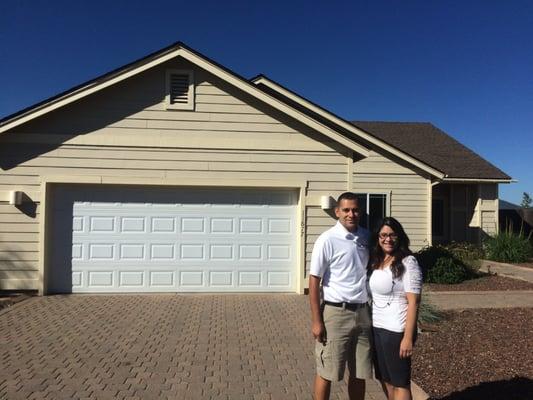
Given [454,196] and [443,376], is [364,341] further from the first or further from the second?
Answer: [454,196]

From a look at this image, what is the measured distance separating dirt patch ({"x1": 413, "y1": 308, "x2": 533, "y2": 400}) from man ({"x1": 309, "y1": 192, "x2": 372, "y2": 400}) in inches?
53.9

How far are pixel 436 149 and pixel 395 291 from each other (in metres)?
17.7

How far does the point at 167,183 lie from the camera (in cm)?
984

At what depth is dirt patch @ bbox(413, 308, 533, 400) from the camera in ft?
15.5

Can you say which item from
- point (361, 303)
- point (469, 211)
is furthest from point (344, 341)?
point (469, 211)

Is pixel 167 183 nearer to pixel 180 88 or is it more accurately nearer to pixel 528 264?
pixel 180 88

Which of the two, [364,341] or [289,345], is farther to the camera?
[289,345]

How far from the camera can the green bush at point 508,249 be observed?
636 inches

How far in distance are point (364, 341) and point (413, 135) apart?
62.3ft

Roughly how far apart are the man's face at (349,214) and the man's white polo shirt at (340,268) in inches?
4.7

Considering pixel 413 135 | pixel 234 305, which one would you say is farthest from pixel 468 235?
pixel 234 305

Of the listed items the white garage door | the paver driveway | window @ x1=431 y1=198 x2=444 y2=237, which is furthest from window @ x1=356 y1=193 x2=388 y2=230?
the paver driveway

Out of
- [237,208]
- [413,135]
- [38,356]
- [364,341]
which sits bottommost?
[38,356]

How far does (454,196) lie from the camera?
1855 cm
